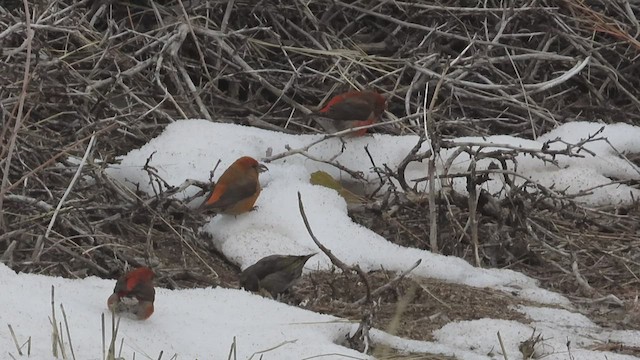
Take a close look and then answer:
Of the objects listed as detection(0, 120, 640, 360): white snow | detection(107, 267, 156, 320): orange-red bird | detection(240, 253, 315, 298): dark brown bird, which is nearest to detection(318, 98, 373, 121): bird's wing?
detection(0, 120, 640, 360): white snow

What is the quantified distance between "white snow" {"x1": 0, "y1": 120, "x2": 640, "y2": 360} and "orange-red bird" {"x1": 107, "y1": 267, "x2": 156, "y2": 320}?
0.05 metres

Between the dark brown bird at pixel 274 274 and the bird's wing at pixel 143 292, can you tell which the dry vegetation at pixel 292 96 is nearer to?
the dark brown bird at pixel 274 274

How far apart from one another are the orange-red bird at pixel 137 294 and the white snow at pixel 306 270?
0.15ft

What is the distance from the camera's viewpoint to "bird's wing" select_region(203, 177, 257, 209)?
197 inches

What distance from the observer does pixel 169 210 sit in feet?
17.1

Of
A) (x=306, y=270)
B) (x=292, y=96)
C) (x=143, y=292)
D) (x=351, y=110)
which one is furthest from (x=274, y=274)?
(x=292, y=96)

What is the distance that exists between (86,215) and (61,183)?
0.29m

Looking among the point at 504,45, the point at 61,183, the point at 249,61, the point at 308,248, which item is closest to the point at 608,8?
the point at 504,45

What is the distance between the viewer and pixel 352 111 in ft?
19.6

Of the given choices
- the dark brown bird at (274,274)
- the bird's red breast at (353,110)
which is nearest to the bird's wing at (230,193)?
the dark brown bird at (274,274)

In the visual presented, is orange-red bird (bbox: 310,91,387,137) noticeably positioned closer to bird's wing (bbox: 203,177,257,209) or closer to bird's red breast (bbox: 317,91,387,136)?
bird's red breast (bbox: 317,91,387,136)

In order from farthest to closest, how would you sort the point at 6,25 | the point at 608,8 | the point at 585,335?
the point at 608,8 → the point at 6,25 → the point at 585,335

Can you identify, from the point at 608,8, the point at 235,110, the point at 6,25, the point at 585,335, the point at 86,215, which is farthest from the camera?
the point at 608,8

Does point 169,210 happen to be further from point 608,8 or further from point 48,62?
point 608,8
